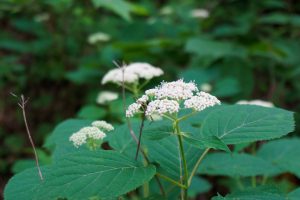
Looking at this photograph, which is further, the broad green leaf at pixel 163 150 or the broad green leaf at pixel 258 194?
the broad green leaf at pixel 163 150

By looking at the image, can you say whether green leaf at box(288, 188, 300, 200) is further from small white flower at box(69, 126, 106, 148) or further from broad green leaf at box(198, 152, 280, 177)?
small white flower at box(69, 126, 106, 148)

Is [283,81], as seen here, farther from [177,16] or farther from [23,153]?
[23,153]

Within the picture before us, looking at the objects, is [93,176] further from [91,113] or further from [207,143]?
[91,113]

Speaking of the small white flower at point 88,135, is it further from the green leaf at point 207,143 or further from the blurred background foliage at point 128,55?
the blurred background foliage at point 128,55

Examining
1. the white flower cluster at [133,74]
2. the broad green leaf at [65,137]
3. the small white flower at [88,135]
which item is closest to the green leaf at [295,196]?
the small white flower at [88,135]

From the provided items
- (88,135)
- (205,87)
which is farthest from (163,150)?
(205,87)

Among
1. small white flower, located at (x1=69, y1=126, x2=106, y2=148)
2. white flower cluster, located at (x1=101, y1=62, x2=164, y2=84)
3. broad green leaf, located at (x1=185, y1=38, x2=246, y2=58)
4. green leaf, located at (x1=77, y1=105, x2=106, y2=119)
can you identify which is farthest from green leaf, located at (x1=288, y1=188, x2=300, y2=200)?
broad green leaf, located at (x1=185, y1=38, x2=246, y2=58)

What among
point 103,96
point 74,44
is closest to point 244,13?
point 74,44
